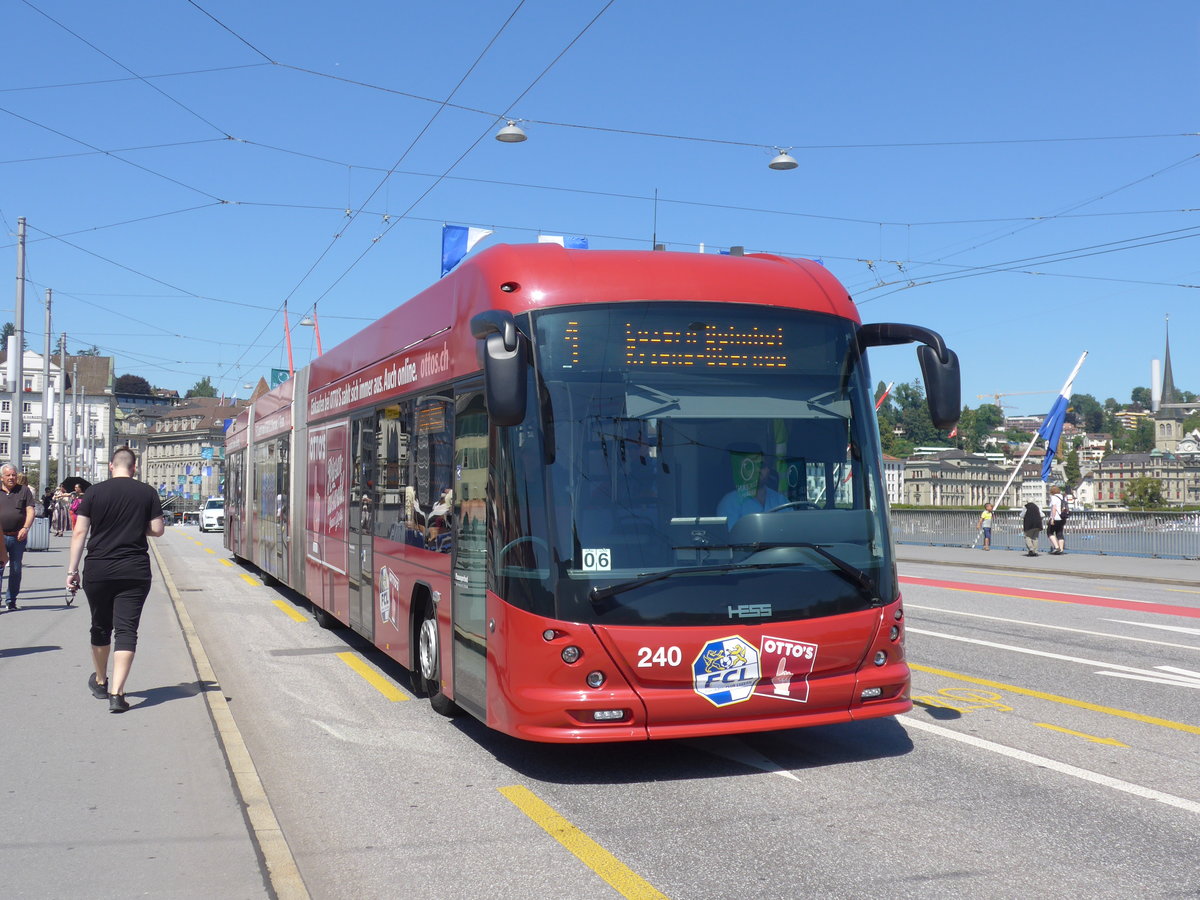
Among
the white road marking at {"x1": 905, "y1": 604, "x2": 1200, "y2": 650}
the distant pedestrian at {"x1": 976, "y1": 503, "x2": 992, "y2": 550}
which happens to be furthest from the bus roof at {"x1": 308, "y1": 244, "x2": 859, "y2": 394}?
the distant pedestrian at {"x1": 976, "y1": 503, "x2": 992, "y2": 550}

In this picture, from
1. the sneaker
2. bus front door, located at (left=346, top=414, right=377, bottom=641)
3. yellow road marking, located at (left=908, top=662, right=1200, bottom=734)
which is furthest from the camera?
bus front door, located at (left=346, top=414, right=377, bottom=641)

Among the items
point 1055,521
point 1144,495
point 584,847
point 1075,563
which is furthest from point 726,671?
point 1144,495

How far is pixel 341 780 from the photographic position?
6.84 meters

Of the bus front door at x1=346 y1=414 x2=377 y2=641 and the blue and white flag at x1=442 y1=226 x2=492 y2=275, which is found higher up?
the blue and white flag at x1=442 y1=226 x2=492 y2=275

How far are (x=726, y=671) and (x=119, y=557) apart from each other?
422cm

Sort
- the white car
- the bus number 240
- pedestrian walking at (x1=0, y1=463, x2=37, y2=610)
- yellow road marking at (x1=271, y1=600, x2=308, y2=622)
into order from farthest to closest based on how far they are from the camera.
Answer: the white car → yellow road marking at (x1=271, y1=600, x2=308, y2=622) → pedestrian walking at (x1=0, y1=463, x2=37, y2=610) → the bus number 240

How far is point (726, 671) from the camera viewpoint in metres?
6.54

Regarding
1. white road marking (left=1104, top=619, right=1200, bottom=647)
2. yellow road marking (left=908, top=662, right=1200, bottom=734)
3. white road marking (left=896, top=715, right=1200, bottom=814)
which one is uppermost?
white road marking (left=896, top=715, right=1200, bottom=814)

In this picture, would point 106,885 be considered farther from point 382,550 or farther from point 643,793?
point 382,550

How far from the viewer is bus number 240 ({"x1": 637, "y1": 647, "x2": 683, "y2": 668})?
6.42 m

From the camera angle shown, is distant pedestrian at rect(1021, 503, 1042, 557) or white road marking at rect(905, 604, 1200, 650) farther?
distant pedestrian at rect(1021, 503, 1042, 557)

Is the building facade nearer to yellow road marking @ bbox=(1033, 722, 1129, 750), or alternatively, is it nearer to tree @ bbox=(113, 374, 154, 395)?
tree @ bbox=(113, 374, 154, 395)

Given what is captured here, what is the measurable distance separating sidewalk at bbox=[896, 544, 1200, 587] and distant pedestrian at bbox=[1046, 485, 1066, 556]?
0.84 ft

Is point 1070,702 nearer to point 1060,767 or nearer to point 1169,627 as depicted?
point 1060,767
